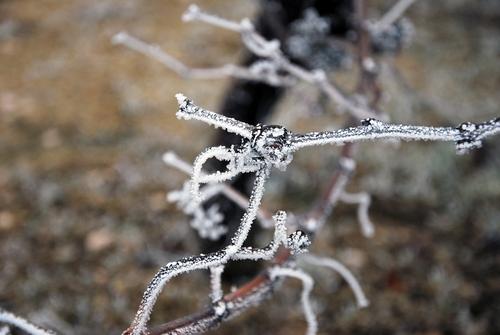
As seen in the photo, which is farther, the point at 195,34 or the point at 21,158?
the point at 195,34

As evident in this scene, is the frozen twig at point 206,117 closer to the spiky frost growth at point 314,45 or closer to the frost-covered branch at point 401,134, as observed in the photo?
the frost-covered branch at point 401,134

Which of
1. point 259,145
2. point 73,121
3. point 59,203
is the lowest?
point 259,145

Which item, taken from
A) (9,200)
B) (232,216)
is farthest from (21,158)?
(232,216)

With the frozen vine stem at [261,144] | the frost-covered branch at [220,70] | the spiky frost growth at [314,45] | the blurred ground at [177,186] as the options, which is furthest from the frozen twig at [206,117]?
the blurred ground at [177,186]

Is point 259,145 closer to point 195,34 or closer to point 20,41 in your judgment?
point 195,34

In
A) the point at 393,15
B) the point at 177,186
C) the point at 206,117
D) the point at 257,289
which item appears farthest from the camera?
the point at 177,186

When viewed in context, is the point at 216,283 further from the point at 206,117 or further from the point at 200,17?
the point at 200,17

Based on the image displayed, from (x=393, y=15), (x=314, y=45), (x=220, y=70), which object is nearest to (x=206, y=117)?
(x=220, y=70)

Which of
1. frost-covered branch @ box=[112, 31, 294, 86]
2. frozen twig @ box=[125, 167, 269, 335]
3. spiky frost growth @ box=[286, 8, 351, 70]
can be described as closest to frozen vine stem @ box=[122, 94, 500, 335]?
frozen twig @ box=[125, 167, 269, 335]
